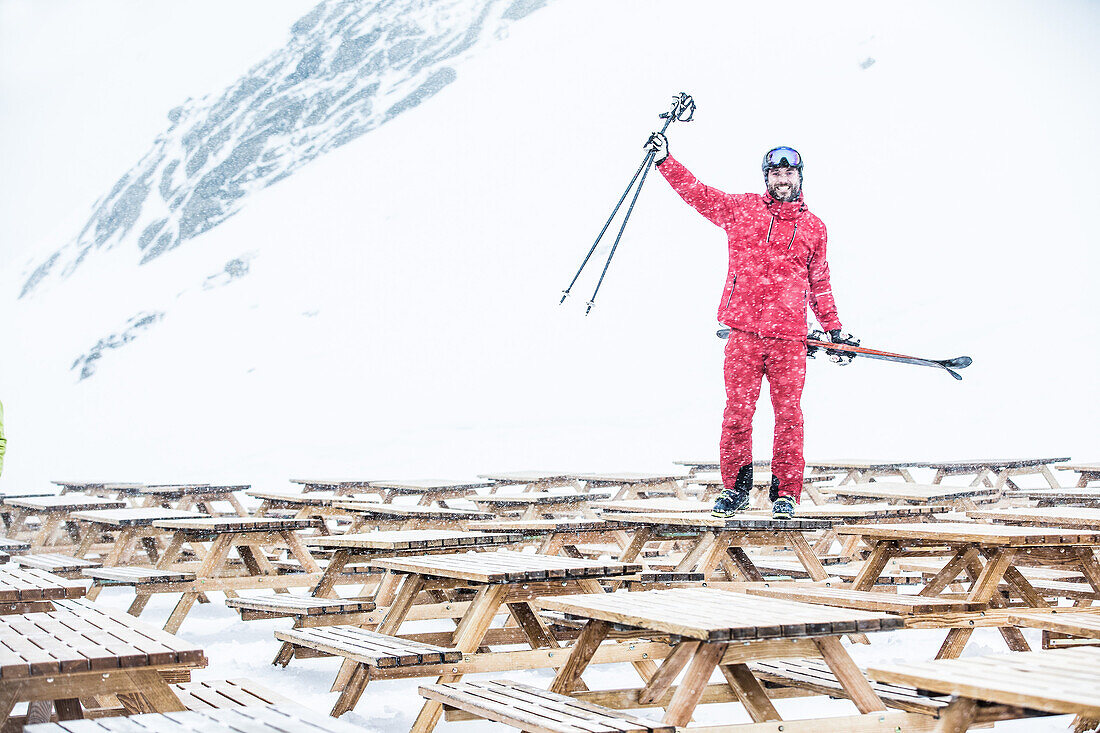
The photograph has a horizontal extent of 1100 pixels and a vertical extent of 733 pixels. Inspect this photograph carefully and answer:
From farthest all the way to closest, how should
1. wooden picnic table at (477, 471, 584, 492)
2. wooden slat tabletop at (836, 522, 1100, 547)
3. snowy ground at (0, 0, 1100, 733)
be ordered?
snowy ground at (0, 0, 1100, 733) < wooden picnic table at (477, 471, 584, 492) < wooden slat tabletop at (836, 522, 1100, 547)

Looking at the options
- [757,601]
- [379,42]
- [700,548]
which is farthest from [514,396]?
[379,42]

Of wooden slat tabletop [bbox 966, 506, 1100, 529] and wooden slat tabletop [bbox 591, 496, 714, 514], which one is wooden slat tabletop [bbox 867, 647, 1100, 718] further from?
wooden slat tabletop [bbox 591, 496, 714, 514]

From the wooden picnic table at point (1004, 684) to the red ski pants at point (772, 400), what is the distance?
10.1ft

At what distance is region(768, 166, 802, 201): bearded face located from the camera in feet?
20.0

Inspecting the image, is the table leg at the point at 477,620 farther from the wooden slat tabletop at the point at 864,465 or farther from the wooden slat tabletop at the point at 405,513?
the wooden slat tabletop at the point at 864,465

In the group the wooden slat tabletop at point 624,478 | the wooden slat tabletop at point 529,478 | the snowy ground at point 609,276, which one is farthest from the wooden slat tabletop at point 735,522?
the snowy ground at point 609,276

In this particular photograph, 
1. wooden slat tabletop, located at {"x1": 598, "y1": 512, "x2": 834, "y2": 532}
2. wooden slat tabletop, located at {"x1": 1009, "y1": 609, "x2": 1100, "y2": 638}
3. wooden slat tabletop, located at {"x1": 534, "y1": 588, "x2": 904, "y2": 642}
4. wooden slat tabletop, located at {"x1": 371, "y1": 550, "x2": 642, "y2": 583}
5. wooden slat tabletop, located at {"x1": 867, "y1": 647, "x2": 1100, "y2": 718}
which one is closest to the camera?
wooden slat tabletop, located at {"x1": 867, "y1": 647, "x2": 1100, "y2": 718}

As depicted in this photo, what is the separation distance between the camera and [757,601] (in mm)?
4008

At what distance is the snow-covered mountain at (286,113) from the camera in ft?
181

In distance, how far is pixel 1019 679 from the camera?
2.69m

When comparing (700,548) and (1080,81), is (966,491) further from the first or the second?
(1080,81)

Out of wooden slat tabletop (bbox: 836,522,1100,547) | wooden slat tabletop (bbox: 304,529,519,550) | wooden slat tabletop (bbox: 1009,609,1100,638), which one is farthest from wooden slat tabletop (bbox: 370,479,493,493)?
wooden slat tabletop (bbox: 1009,609,1100,638)

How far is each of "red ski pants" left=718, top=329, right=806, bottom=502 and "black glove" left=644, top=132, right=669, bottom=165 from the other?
0.96m

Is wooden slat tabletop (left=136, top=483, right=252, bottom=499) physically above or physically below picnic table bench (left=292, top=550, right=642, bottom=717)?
above
